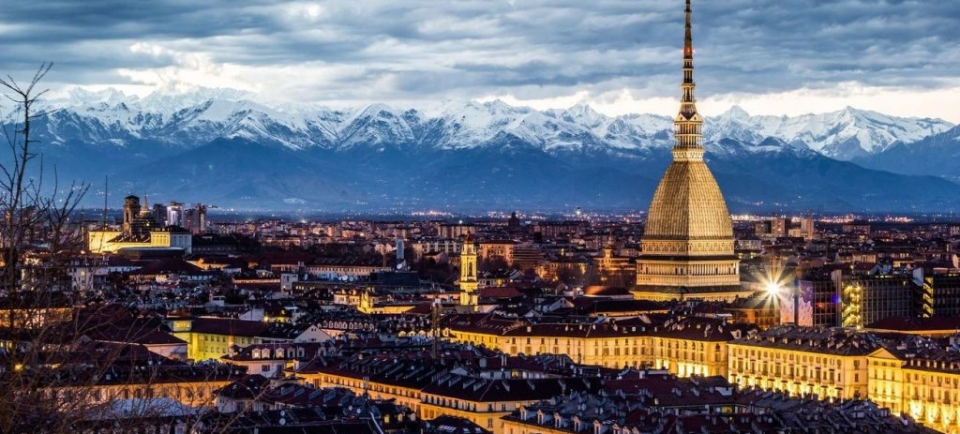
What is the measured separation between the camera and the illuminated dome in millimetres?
129250

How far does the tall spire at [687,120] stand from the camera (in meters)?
133

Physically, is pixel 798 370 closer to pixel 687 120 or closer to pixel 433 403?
pixel 433 403

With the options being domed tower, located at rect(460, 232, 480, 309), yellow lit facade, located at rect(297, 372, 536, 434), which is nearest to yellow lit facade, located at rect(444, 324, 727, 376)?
yellow lit facade, located at rect(297, 372, 536, 434)

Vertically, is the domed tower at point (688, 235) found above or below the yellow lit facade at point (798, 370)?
above

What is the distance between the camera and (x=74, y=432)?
1484cm

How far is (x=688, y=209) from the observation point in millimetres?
129625

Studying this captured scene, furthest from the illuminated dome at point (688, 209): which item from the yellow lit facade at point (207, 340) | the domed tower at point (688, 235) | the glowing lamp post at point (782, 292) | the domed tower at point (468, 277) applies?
the yellow lit facade at point (207, 340)

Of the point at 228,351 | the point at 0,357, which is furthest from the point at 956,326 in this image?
the point at 0,357

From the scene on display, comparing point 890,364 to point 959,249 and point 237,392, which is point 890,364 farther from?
point 959,249

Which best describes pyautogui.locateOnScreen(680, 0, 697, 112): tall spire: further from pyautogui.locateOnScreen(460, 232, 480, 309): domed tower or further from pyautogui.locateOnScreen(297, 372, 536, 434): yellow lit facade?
pyautogui.locateOnScreen(297, 372, 536, 434): yellow lit facade

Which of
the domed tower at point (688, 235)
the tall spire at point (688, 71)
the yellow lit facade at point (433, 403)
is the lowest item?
the yellow lit facade at point (433, 403)

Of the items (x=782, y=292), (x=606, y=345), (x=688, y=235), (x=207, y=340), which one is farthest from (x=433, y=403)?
(x=688, y=235)

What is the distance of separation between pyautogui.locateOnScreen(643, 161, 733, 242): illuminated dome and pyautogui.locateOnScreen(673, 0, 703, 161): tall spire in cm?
127

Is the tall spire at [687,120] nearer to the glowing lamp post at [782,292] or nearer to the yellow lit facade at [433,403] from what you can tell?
the glowing lamp post at [782,292]
